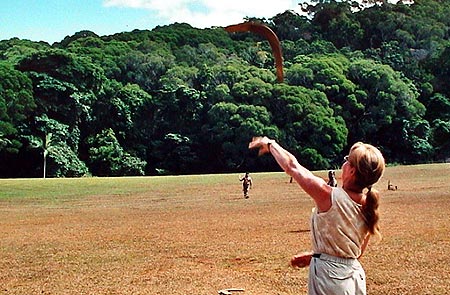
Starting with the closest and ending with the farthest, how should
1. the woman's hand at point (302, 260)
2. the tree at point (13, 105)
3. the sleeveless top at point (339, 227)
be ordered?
the sleeveless top at point (339, 227)
the woman's hand at point (302, 260)
the tree at point (13, 105)

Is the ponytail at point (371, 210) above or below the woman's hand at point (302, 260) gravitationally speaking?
above

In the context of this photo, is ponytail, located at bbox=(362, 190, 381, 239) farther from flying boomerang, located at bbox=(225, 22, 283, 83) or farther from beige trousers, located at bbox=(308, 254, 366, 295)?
flying boomerang, located at bbox=(225, 22, 283, 83)

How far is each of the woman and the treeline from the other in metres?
44.0

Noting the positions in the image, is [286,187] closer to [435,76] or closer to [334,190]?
[334,190]

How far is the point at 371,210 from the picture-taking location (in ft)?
11.0

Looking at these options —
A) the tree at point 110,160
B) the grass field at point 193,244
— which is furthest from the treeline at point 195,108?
the grass field at point 193,244

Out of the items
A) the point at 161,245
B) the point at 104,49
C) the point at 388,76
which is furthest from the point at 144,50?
the point at 161,245

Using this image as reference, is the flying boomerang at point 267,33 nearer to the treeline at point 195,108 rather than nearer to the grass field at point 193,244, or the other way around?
the grass field at point 193,244

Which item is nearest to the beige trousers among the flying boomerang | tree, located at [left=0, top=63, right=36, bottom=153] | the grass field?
the flying boomerang

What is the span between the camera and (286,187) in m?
34.8

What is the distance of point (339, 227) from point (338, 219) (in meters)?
0.04

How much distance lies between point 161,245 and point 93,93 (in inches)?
1573

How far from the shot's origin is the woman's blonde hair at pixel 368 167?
10.4ft

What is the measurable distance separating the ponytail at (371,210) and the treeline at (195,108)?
4409cm
